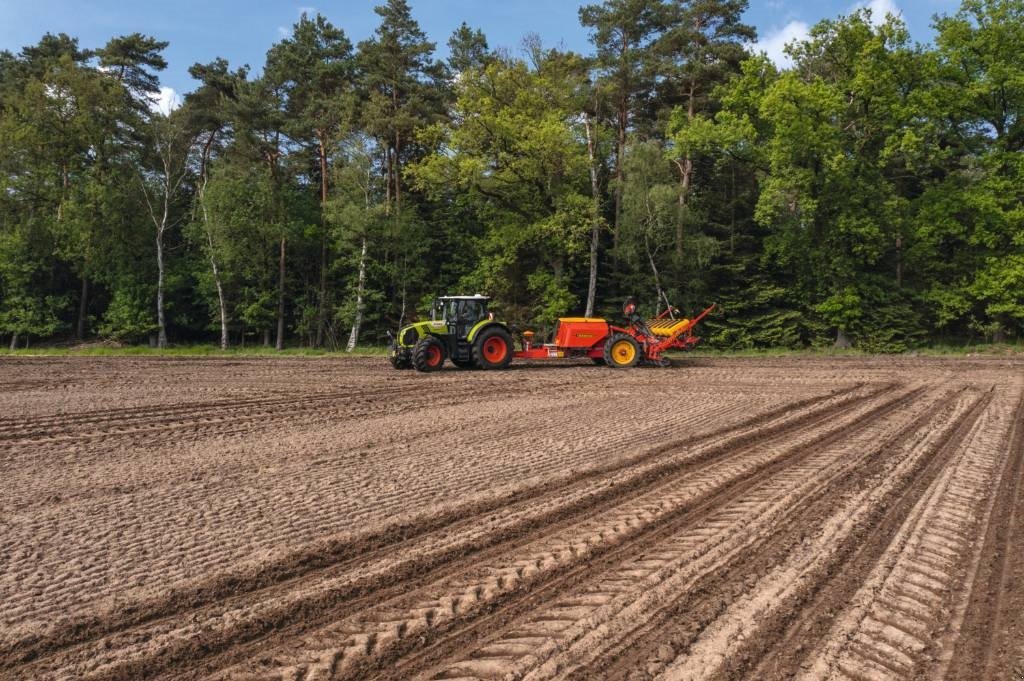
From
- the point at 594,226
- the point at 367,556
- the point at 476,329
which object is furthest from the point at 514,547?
the point at 594,226

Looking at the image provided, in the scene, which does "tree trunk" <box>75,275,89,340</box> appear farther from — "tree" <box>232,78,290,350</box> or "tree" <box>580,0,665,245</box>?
"tree" <box>580,0,665,245</box>

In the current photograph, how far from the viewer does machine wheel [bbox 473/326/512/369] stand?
49.3 feet

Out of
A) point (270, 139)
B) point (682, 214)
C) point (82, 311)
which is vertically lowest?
point (82, 311)

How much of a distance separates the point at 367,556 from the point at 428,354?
11.0 m

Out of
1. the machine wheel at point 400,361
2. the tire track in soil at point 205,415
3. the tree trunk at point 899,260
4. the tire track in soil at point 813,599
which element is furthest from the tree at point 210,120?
the tree trunk at point 899,260

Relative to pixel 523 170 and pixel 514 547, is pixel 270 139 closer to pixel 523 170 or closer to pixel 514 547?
pixel 523 170

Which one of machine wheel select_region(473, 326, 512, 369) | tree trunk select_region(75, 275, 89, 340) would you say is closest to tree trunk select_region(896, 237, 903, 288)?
machine wheel select_region(473, 326, 512, 369)

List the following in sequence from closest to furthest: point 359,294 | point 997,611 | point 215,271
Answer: point 997,611
point 359,294
point 215,271

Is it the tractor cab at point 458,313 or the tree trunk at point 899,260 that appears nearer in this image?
the tractor cab at point 458,313

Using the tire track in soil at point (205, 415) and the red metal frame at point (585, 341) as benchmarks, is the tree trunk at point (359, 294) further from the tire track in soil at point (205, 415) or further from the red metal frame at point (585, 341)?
the tire track in soil at point (205, 415)

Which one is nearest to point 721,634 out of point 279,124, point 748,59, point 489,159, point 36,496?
point 36,496

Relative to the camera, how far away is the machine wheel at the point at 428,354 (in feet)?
47.2

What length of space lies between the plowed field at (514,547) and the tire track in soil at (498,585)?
18mm

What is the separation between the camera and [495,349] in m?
15.4
